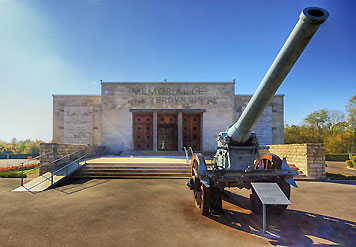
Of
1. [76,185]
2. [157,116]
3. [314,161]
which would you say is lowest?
[76,185]

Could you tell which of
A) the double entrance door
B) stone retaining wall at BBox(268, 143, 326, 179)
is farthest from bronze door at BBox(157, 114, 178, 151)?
stone retaining wall at BBox(268, 143, 326, 179)

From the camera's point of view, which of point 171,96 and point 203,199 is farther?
point 171,96

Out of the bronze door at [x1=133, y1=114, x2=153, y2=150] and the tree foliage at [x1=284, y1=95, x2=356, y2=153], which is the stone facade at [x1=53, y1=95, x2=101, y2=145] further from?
the tree foliage at [x1=284, y1=95, x2=356, y2=153]

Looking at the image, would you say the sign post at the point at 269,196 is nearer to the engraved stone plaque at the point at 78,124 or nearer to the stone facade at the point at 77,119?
the stone facade at the point at 77,119

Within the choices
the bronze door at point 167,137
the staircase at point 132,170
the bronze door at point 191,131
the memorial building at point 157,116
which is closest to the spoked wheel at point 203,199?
the staircase at point 132,170

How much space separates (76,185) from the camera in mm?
8359

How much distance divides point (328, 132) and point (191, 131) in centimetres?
3045

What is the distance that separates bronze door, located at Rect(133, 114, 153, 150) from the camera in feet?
66.6

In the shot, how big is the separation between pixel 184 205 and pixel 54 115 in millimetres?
20514

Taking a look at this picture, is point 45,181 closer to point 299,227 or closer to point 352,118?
point 299,227

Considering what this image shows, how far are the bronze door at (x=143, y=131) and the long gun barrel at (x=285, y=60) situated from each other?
16.2 m

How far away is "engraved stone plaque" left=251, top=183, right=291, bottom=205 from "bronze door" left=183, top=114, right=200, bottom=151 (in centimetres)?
1655

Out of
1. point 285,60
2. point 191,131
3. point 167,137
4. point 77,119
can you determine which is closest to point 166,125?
point 167,137

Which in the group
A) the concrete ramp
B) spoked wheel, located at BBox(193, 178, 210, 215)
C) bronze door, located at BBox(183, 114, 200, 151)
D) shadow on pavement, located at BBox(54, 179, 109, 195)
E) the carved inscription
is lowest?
shadow on pavement, located at BBox(54, 179, 109, 195)
